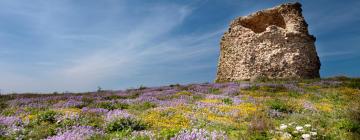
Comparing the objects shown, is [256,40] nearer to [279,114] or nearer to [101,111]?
[279,114]

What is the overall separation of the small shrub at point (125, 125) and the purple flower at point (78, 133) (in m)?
0.45

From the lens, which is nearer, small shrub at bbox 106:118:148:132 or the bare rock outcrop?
small shrub at bbox 106:118:148:132

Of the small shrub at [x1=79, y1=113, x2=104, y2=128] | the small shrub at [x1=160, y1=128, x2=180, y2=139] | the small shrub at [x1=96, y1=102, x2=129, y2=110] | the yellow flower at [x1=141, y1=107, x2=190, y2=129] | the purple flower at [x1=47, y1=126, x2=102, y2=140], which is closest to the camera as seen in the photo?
the purple flower at [x1=47, y1=126, x2=102, y2=140]

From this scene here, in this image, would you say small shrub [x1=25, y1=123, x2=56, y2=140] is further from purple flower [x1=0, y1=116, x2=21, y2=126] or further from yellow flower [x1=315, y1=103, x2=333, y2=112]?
yellow flower [x1=315, y1=103, x2=333, y2=112]

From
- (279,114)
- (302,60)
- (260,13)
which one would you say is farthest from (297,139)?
(260,13)

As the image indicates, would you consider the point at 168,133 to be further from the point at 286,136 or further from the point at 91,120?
the point at 91,120

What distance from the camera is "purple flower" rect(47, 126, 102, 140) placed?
8438 millimetres

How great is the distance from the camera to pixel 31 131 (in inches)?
377

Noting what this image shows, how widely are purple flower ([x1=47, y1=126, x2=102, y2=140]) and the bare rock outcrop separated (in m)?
22.9

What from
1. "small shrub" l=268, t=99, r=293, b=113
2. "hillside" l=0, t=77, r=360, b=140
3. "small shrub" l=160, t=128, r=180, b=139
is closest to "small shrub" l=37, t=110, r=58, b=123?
"hillside" l=0, t=77, r=360, b=140

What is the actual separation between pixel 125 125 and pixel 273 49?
22.6 meters

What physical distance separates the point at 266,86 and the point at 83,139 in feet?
49.3

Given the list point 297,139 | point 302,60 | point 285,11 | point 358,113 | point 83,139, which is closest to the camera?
point 83,139

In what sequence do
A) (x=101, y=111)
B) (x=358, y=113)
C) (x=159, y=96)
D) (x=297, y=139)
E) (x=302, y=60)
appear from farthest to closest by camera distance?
(x=302, y=60) < (x=159, y=96) < (x=101, y=111) < (x=358, y=113) < (x=297, y=139)
